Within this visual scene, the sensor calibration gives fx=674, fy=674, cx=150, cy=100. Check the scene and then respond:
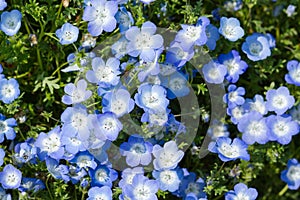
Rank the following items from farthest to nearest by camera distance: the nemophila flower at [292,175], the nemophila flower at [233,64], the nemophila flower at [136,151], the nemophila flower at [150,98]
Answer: the nemophila flower at [292,175]
the nemophila flower at [233,64]
the nemophila flower at [136,151]
the nemophila flower at [150,98]

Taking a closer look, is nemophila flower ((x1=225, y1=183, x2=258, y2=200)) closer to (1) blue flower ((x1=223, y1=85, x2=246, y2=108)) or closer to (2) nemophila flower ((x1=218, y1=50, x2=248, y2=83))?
(1) blue flower ((x1=223, y1=85, x2=246, y2=108))

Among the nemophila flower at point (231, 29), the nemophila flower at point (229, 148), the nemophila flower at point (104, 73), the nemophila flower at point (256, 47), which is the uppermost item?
the nemophila flower at point (104, 73)

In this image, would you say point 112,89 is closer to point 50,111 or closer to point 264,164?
point 50,111

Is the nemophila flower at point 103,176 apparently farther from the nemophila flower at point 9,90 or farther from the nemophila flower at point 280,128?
the nemophila flower at point 280,128

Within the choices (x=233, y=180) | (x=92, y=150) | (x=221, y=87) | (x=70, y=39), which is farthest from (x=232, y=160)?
(x=70, y=39)

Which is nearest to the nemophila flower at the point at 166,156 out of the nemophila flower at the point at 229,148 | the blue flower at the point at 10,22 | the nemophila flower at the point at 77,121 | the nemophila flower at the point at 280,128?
the nemophila flower at the point at 229,148

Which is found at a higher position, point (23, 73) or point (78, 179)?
point (23, 73)
